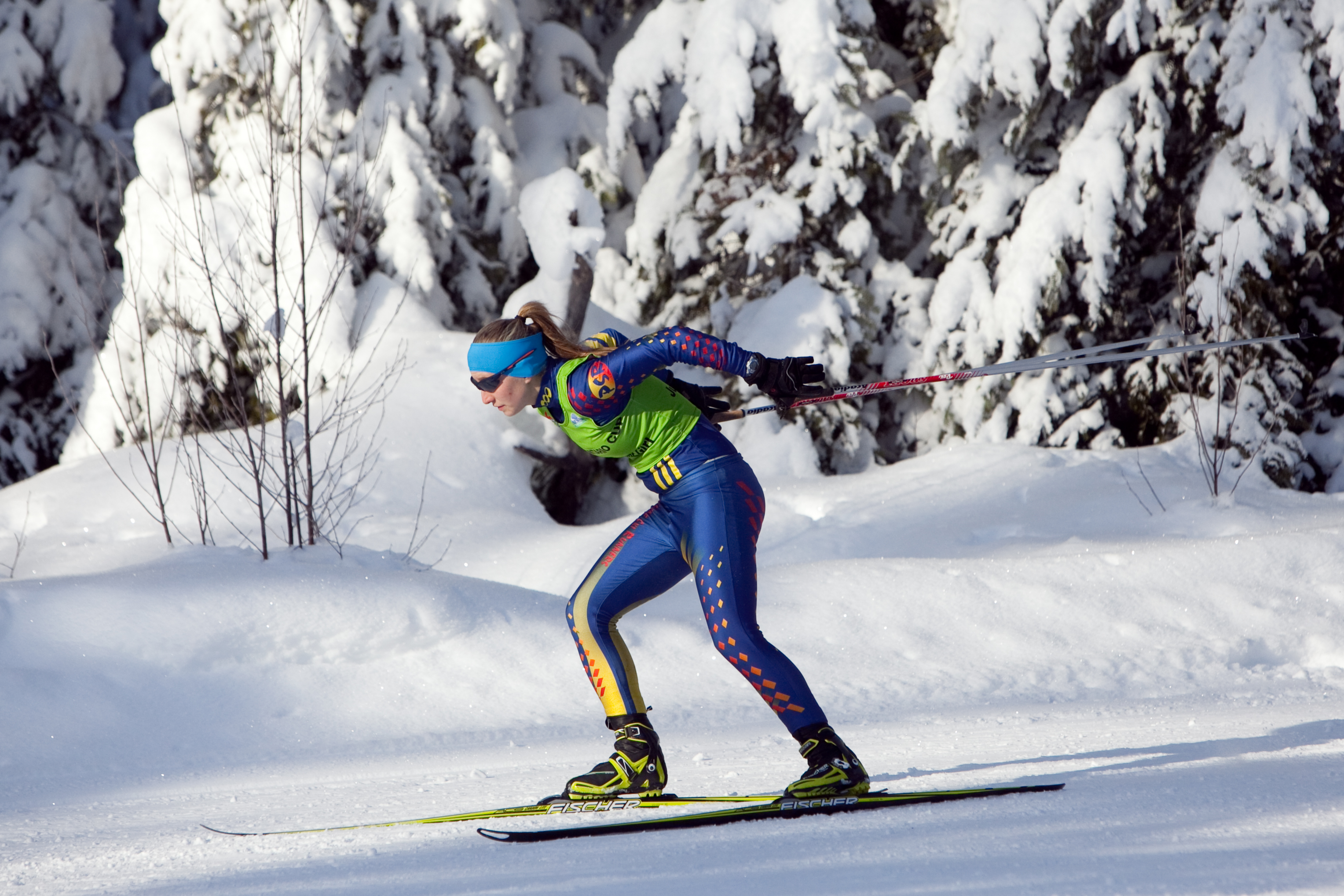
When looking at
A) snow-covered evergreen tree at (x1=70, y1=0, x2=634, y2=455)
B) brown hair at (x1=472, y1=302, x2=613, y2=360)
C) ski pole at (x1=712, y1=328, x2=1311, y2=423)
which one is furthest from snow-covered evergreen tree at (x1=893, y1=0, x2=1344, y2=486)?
brown hair at (x1=472, y1=302, x2=613, y2=360)

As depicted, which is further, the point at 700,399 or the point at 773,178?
the point at 773,178

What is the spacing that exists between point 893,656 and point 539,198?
4902 millimetres

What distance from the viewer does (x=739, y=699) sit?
15.1ft

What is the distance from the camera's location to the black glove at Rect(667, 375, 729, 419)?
10.6 ft

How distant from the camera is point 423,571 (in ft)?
17.3

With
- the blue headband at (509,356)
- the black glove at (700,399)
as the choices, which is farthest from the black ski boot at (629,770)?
the blue headband at (509,356)

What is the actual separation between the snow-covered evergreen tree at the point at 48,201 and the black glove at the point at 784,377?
10.0 meters

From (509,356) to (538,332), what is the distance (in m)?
0.13

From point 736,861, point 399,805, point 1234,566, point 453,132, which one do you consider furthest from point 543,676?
point 453,132

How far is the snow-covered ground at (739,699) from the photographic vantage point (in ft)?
7.96

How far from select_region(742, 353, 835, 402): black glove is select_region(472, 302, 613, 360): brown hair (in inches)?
18.8

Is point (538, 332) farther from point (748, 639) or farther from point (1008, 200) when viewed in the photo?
point (1008, 200)

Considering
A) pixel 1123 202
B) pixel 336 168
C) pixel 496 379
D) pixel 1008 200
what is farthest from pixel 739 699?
pixel 336 168

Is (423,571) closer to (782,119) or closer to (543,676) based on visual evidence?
(543,676)
